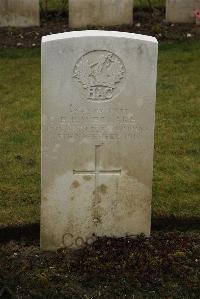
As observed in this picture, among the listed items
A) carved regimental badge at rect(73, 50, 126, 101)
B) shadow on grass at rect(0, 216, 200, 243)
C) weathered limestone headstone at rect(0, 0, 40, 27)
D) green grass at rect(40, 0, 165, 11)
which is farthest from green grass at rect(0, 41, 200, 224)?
green grass at rect(40, 0, 165, 11)

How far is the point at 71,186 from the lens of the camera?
5.30m

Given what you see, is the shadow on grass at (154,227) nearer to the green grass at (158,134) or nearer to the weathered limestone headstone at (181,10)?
the green grass at (158,134)

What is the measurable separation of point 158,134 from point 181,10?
12.8 feet

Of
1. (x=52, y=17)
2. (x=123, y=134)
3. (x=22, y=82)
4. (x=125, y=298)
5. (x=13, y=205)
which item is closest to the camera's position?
(x=125, y=298)

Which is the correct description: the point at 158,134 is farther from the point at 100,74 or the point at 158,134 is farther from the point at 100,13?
the point at 100,13

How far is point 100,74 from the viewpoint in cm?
511

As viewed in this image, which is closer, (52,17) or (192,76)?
(192,76)

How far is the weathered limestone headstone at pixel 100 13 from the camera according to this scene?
10875mm

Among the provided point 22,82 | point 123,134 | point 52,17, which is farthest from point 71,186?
point 52,17

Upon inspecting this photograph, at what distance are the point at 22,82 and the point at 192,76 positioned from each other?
215 centimetres

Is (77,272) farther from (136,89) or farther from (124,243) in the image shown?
(136,89)

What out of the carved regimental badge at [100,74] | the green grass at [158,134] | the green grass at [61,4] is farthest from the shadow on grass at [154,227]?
the green grass at [61,4]

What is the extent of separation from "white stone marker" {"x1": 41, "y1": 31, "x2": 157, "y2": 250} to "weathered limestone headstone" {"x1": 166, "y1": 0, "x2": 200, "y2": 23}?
6.10 m

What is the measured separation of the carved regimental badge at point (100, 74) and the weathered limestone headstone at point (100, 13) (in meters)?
5.94
